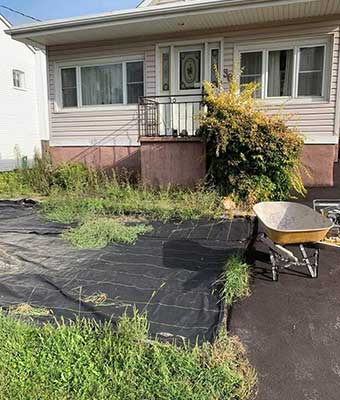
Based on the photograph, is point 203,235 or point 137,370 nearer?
point 137,370

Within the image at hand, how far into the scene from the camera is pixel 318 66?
7.39 metres

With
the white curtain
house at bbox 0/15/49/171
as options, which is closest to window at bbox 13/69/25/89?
house at bbox 0/15/49/171

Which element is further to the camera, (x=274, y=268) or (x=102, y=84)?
(x=102, y=84)

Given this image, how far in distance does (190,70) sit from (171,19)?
54.2 inches

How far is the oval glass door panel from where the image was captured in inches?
323

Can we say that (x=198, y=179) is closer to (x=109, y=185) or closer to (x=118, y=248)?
(x=109, y=185)

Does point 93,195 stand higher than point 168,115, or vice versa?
point 168,115

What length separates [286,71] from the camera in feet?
25.1

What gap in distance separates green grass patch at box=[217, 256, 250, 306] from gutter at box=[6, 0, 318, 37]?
17.2ft

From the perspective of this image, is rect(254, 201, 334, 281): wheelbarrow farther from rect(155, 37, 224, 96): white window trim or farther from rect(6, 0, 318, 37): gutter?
rect(155, 37, 224, 96): white window trim

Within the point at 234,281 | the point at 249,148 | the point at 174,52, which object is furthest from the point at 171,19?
the point at 234,281

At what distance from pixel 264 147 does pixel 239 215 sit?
1.35 meters

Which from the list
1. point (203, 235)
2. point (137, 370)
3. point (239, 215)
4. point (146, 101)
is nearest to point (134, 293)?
point (137, 370)

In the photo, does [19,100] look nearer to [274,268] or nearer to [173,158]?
[173,158]
